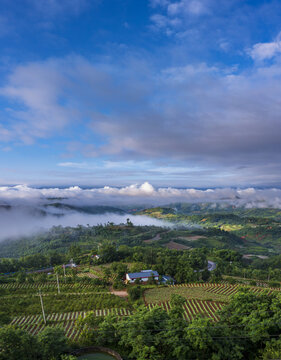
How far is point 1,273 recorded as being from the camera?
168 ft

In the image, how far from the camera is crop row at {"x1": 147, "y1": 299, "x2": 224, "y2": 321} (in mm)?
29017

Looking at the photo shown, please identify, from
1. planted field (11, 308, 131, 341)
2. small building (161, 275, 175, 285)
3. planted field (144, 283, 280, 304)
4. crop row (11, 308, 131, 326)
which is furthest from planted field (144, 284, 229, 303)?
planted field (11, 308, 131, 341)

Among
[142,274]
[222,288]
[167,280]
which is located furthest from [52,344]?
[222,288]

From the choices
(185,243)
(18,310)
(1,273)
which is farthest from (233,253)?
(1,273)

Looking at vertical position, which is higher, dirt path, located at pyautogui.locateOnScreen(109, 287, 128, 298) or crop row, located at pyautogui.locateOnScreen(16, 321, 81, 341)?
crop row, located at pyautogui.locateOnScreen(16, 321, 81, 341)

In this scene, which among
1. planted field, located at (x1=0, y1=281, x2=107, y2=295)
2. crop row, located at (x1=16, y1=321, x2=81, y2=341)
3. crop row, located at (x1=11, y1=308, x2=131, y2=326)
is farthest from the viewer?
planted field, located at (x1=0, y1=281, x2=107, y2=295)

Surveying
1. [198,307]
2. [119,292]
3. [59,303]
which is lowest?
[119,292]

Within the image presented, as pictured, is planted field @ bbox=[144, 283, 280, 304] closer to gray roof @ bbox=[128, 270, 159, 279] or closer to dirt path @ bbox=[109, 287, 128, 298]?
dirt path @ bbox=[109, 287, 128, 298]

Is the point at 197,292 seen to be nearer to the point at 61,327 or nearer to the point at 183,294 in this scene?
the point at 183,294

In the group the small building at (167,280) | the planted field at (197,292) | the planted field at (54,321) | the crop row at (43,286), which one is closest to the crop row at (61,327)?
the planted field at (54,321)

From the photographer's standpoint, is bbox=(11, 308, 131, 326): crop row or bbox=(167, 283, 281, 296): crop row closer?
bbox=(11, 308, 131, 326): crop row

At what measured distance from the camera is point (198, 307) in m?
31.5

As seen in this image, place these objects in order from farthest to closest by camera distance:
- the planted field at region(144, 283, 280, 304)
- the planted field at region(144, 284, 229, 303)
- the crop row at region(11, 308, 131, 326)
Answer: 1. the planted field at region(144, 283, 280, 304)
2. the planted field at region(144, 284, 229, 303)
3. the crop row at region(11, 308, 131, 326)

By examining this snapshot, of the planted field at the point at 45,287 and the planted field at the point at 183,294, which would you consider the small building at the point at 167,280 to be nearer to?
the planted field at the point at 183,294
